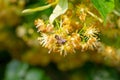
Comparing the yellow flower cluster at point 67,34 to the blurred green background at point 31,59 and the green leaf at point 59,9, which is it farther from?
the blurred green background at point 31,59

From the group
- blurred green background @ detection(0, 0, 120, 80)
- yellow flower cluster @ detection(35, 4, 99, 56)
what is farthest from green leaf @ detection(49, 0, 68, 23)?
blurred green background @ detection(0, 0, 120, 80)

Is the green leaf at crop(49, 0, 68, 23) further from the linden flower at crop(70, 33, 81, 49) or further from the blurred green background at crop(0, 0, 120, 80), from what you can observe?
the blurred green background at crop(0, 0, 120, 80)

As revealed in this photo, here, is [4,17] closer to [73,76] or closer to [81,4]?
[73,76]

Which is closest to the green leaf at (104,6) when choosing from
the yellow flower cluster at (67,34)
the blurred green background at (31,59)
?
the yellow flower cluster at (67,34)

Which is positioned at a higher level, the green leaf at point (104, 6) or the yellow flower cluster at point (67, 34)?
the green leaf at point (104, 6)

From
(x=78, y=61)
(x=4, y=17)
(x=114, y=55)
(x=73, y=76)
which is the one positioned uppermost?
(x=114, y=55)

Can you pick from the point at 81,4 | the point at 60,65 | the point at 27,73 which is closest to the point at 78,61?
the point at 60,65
